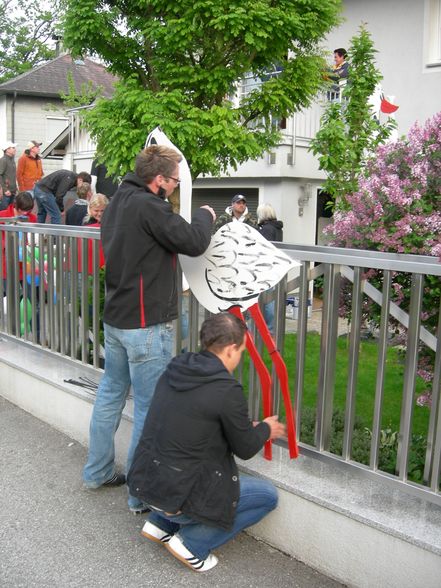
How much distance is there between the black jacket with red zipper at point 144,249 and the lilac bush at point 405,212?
2.65 ft

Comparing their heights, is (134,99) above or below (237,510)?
above

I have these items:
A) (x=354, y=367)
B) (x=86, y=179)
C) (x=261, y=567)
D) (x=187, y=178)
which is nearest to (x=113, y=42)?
(x=86, y=179)

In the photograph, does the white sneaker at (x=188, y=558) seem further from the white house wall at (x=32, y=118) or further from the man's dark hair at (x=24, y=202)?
the white house wall at (x=32, y=118)

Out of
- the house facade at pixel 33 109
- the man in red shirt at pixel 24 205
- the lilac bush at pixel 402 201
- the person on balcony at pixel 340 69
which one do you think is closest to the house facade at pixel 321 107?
the person on balcony at pixel 340 69

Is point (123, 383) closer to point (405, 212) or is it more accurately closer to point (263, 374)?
point (263, 374)

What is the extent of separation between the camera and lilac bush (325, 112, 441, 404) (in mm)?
3459

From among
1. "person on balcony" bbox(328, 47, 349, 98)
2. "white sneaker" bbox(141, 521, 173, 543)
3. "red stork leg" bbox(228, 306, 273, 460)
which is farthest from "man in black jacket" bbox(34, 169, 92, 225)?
"white sneaker" bbox(141, 521, 173, 543)

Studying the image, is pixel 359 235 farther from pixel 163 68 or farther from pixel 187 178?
pixel 163 68

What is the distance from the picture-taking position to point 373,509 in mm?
3143

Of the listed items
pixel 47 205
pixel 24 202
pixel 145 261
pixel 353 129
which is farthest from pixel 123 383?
pixel 47 205

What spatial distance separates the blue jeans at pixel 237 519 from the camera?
3340 millimetres

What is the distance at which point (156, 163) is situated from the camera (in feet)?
12.1

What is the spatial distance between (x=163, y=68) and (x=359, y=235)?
15.0 ft

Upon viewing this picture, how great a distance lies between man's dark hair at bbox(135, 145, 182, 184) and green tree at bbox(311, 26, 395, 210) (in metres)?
4.41
